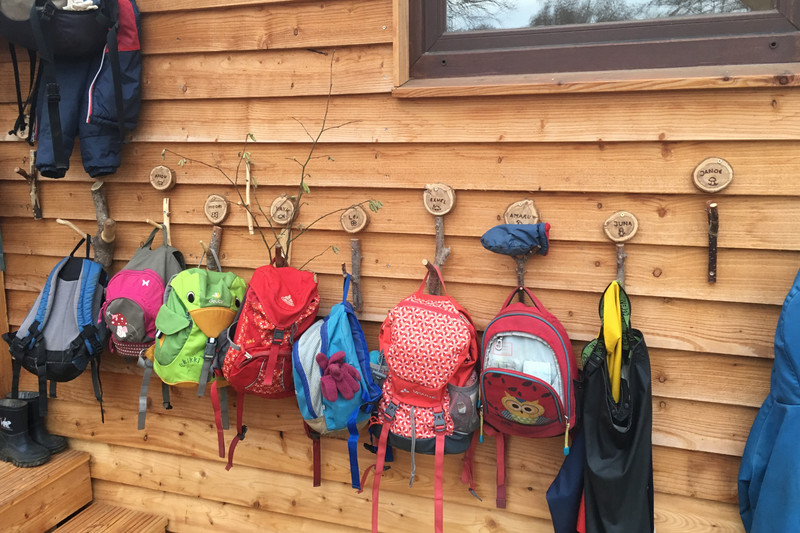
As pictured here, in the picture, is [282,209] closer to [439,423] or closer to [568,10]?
[439,423]

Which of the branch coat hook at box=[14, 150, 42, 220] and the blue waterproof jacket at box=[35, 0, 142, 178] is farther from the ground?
the blue waterproof jacket at box=[35, 0, 142, 178]

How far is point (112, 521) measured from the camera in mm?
2512

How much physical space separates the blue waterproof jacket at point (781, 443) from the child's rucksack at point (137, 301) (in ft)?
6.53

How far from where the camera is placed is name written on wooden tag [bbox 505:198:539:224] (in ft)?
6.10

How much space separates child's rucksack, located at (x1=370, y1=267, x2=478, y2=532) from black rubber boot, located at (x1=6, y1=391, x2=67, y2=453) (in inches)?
66.7

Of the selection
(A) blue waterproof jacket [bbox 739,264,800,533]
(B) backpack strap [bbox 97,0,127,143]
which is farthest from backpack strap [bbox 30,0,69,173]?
(A) blue waterproof jacket [bbox 739,264,800,533]

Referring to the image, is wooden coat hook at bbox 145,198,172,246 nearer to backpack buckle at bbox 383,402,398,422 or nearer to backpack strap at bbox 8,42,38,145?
backpack strap at bbox 8,42,38,145

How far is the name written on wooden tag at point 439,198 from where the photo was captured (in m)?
1.94

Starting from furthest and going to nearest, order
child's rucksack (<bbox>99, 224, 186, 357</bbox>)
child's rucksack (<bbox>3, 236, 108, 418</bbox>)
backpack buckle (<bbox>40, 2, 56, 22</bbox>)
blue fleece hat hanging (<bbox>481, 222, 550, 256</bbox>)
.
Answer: child's rucksack (<bbox>3, 236, 108, 418</bbox>) < child's rucksack (<bbox>99, 224, 186, 357</bbox>) < backpack buckle (<bbox>40, 2, 56, 22</bbox>) < blue fleece hat hanging (<bbox>481, 222, 550, 256</bbox>)

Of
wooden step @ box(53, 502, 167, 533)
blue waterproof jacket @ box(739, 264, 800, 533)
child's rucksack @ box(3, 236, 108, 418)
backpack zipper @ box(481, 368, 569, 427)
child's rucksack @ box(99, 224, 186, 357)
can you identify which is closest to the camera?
blue waterproof jacket @ box(739, 264, 800, 533)

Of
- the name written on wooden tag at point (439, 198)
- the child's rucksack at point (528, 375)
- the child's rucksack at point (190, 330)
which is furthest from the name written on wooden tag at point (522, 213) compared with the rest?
the child's rucksack at point (190, 330)

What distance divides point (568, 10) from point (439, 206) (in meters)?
0.74

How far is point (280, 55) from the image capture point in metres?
2.08

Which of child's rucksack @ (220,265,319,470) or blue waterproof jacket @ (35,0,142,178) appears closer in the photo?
child's rucksack @ (220,265,319,470)
